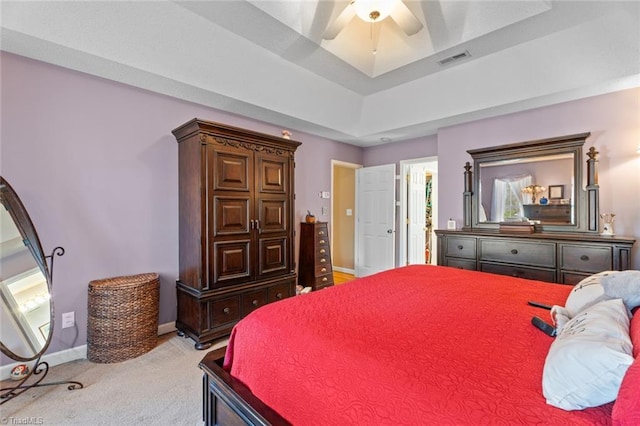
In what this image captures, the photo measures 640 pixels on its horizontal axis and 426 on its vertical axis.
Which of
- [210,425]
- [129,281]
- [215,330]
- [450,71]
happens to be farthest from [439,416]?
[450,71]

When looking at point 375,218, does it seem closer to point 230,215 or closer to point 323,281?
point 323,281

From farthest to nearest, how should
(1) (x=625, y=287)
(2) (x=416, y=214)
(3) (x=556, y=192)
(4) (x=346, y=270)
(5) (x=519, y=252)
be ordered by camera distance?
(4) (x=346, y=270) < (2) (x=416, y=214) < (3) (x=556, y=192) < (5) (x=519, y=252) < (1) (x=625, y=287)

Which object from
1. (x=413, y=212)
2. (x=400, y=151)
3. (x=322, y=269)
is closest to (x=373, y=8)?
(x=400, y=151)

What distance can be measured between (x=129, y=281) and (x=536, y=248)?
3.87 metres

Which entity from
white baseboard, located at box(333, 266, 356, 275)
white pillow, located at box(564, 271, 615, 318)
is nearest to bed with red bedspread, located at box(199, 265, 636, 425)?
white pillow, located at box(564, 271, 615, 318)

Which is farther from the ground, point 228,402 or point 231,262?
point 231,262

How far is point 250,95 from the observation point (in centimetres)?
325

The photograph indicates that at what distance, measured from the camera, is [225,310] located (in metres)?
2.88

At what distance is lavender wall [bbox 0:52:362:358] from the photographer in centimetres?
233

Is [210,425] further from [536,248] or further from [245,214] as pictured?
[536,248]

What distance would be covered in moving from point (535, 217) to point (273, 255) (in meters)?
2.97

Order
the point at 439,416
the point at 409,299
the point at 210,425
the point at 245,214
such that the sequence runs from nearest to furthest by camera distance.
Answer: the point at 439,416
the point at 210,425
the point at 409,299
the point at 245,214

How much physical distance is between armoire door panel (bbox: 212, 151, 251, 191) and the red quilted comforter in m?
1.67

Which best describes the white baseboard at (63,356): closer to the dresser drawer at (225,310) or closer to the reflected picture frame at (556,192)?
the dresser drawer at (225,310)
